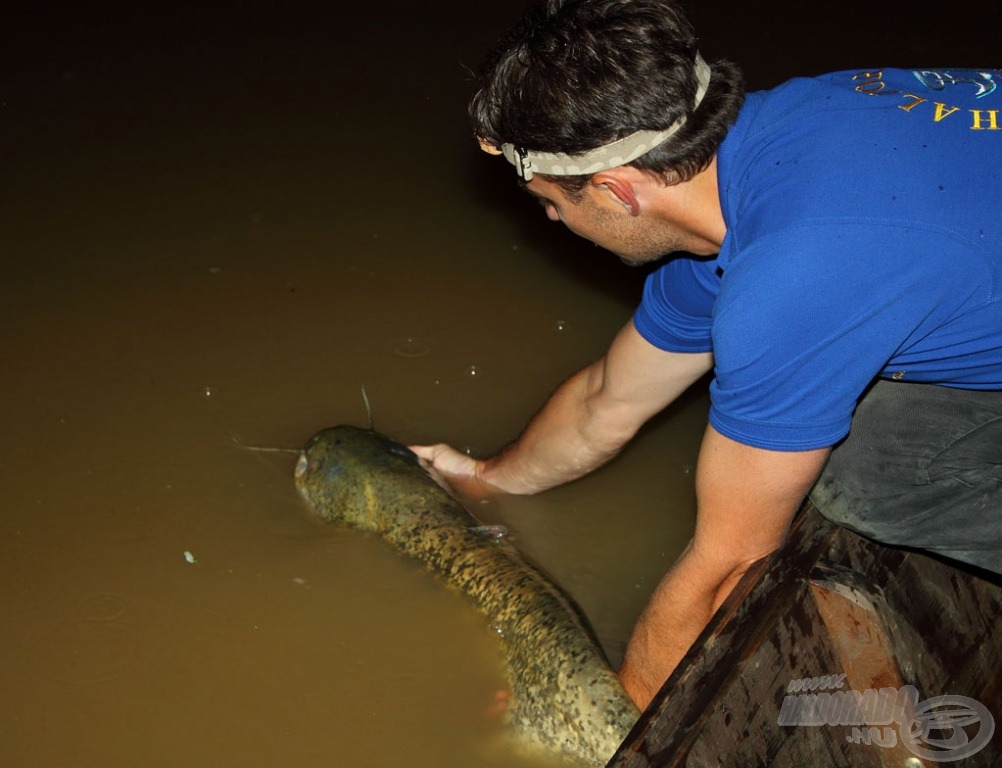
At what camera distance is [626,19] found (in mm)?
1850

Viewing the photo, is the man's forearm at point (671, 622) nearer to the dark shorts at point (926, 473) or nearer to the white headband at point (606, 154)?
the dark shorts at point (926, 473)

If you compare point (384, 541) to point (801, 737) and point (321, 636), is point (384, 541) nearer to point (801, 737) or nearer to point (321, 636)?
point (321, 636)

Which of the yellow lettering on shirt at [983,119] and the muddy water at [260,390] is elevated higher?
the yellow lettering on shirt at [983,119]

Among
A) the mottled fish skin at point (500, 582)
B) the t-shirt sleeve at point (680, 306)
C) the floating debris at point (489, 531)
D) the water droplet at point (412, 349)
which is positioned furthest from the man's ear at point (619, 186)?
the water droplet at point (412, 349)

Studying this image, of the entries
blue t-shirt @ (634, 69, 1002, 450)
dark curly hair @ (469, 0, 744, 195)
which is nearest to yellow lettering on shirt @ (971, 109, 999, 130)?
blue t-shirt @ (634, 69, 1002, 450)

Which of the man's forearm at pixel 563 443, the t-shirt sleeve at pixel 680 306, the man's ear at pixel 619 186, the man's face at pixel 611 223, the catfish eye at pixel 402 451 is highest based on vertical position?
the man's ear at pixel 619 186

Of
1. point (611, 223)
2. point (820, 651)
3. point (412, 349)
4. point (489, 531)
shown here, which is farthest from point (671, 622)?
point (412, 349)

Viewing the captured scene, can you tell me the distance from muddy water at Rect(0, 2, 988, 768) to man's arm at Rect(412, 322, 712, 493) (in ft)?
0.47

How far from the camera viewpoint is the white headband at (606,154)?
6.07 ft

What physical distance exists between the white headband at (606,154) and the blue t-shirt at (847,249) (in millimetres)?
115

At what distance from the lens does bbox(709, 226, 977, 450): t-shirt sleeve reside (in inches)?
64.2

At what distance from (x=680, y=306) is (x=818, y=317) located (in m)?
0.87

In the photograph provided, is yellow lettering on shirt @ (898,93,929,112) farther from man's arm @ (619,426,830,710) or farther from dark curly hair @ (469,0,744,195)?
man's arm @ (619,426,830,710)

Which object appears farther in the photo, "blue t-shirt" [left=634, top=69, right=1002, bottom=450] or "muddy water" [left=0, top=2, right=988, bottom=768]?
"muddy water" [left=0, top=2, right=988, bottom=768]
